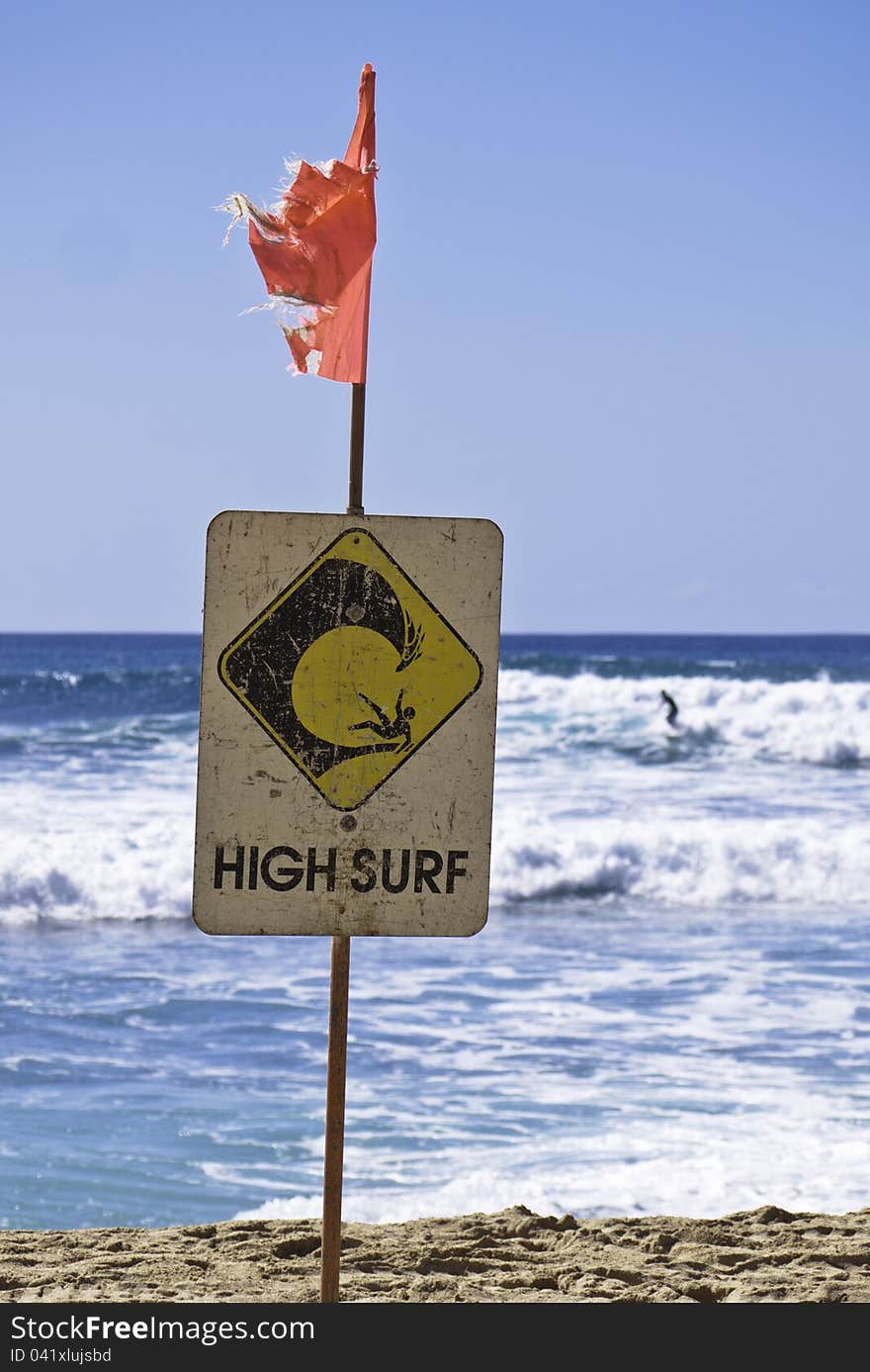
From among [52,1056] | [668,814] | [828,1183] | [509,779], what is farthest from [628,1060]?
[509,779]

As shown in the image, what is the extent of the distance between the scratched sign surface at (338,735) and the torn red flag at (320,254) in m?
0.48

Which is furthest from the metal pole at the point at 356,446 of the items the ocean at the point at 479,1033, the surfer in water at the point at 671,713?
the surfer in water at the point at 671,713

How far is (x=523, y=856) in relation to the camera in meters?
13.7

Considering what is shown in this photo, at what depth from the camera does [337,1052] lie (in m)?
2.98

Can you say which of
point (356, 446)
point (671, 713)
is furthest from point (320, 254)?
point (671, 713)

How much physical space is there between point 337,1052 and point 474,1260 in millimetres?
1804

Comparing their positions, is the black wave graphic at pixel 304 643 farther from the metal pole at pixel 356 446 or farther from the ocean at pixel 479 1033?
the ocean at pixel 479 1033

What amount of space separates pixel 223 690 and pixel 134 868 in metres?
10.2

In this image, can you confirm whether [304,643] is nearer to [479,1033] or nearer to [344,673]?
[344,673]

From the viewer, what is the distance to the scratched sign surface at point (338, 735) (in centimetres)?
284

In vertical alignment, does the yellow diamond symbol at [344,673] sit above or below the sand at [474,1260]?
above

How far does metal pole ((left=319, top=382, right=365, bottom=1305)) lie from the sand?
1113 mm

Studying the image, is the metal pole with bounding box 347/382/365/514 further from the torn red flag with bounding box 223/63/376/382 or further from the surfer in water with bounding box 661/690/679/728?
the surfer in water with bounding box 661/690/679/728

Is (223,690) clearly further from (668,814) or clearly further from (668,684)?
(668,684)
